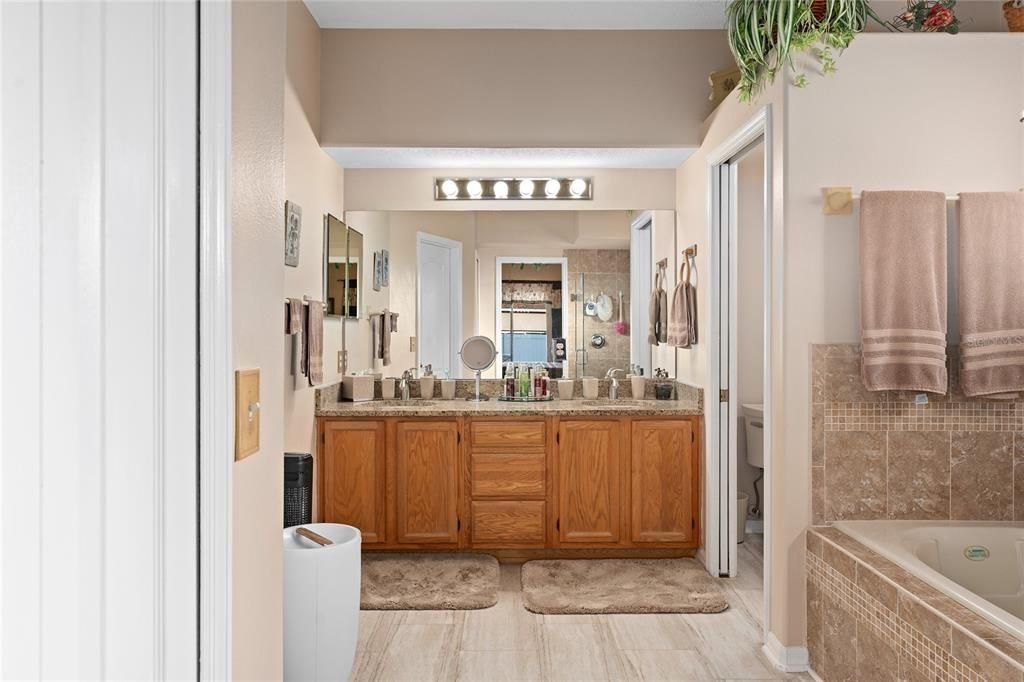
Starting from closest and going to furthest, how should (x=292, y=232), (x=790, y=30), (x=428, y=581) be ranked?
(x=790, y=30) < (x=292, y=232) < (x=428, y=581)

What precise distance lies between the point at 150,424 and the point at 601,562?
10.7 ft

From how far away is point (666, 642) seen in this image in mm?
2879

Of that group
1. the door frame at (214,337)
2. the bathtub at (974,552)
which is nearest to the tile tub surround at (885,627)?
the bathtub at (974,552)

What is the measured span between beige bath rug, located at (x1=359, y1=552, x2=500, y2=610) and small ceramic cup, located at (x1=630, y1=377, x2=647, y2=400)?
4.10 ft

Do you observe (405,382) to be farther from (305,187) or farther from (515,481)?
(305,187)

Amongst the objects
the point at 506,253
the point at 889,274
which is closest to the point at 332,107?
the point at 506,253

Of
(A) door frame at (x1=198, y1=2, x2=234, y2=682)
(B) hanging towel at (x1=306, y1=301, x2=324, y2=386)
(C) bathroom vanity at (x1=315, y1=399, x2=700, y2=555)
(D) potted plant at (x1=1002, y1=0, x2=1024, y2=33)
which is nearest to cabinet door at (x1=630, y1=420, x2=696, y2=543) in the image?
(C) bathroom vanity at (x1=315, y1=399, x2=700, y2=555)

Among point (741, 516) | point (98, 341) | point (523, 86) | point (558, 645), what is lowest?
point (558, 645)

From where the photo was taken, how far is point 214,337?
0.87 m

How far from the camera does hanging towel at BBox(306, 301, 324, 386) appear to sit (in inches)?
130

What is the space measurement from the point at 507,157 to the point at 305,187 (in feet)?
3.72

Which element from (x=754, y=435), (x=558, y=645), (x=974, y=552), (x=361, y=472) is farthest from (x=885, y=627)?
(x=361, y=472)

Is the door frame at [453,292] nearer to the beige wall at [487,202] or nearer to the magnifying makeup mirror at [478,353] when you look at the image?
the magnifying makeup mirror at [478,353]

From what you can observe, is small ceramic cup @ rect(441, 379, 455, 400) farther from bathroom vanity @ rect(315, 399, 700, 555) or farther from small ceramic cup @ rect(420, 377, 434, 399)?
bathroom vanity @ rect(315, 399, 700, 555)
